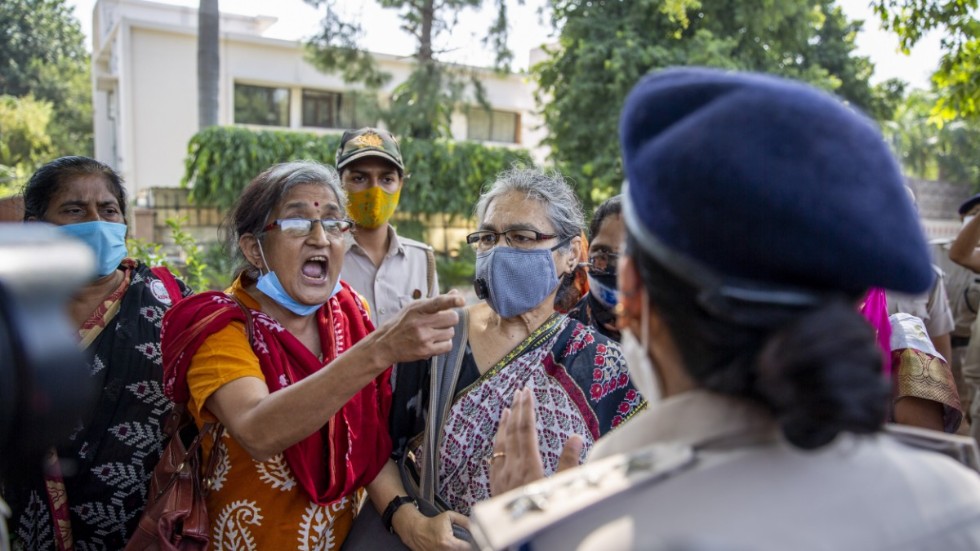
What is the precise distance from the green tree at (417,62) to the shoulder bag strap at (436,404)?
13.6m

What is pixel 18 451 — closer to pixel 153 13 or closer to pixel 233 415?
pixel 233 415

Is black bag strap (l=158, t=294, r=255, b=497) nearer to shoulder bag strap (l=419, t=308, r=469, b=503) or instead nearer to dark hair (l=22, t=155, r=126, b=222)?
shoulder bag strap (l=419, t=308, r=469, b=503)

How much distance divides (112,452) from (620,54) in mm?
13479

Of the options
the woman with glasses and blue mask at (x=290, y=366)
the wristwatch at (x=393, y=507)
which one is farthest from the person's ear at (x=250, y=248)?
the wristwatch at (x=393, y=507)

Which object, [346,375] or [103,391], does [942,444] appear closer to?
[346,375]

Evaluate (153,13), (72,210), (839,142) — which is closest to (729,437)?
(839,142)

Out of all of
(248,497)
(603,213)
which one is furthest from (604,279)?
(248,497)

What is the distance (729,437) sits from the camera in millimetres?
965

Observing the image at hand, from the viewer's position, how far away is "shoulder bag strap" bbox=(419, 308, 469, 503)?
7.38ft

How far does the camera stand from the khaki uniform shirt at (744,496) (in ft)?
2.92

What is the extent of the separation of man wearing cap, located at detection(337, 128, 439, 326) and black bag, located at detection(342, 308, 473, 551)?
1.47 m

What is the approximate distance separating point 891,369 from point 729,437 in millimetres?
1854

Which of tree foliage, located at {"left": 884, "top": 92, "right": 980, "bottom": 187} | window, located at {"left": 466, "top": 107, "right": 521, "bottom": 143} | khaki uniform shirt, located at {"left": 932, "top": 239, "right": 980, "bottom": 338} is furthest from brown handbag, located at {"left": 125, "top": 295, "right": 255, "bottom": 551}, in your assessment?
tree foliage, located at {"left": 884, "top": 92, "right": 980, "bottom": 187}

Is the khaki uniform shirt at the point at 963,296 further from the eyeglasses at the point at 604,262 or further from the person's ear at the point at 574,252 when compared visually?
the person's ear at the point at 574,252
